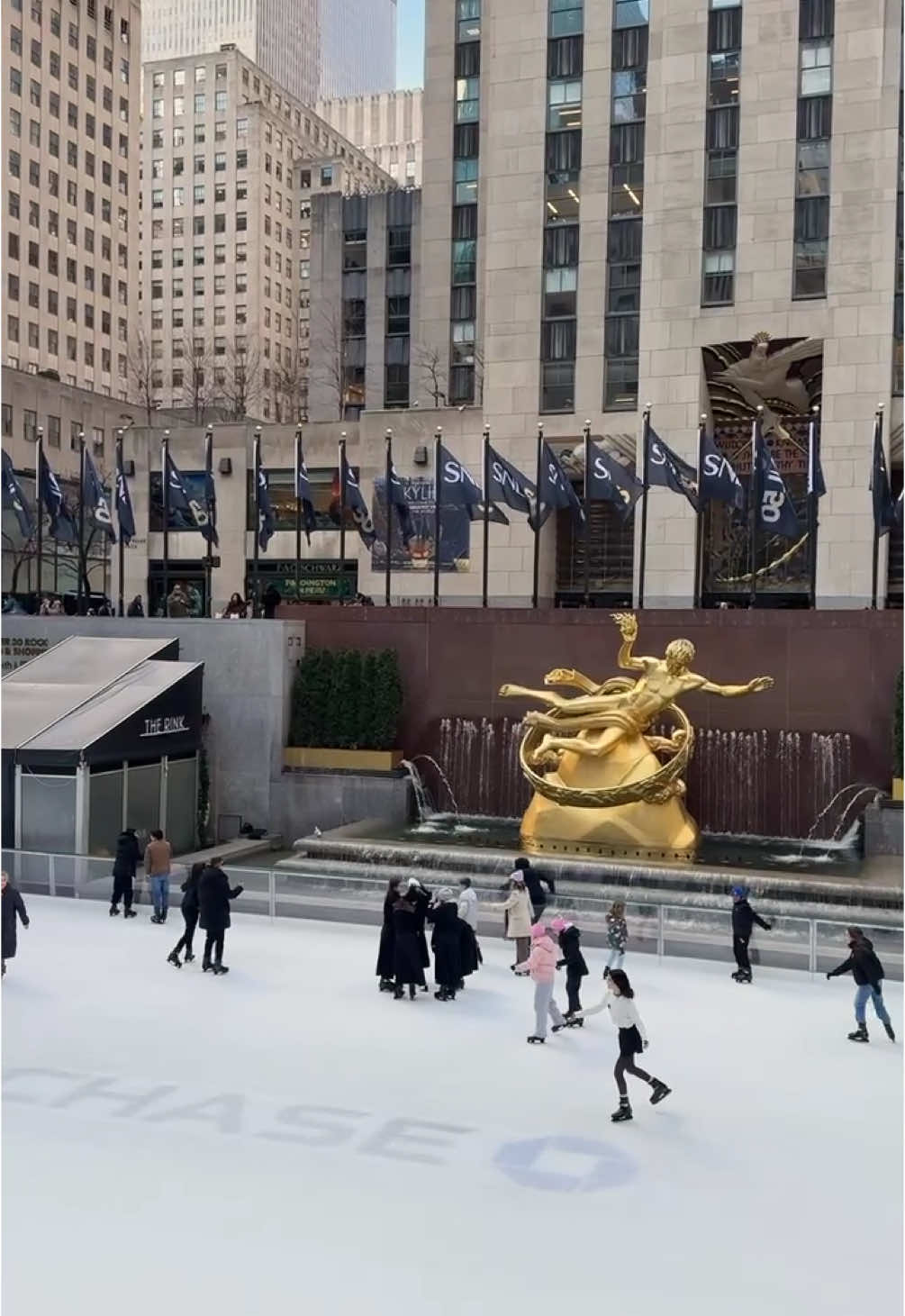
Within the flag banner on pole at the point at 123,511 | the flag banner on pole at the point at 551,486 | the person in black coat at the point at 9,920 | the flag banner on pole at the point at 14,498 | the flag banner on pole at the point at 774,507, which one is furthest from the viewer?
the flag banner on pole at the point at 123,511

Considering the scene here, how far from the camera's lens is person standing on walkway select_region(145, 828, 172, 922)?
54.4 ft

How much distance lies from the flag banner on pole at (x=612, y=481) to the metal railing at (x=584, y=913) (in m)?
10.3

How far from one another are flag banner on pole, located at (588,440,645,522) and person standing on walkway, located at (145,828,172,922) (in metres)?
12.3

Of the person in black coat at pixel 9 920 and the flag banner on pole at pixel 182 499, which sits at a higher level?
the flag banner on pole at pixel 182 499

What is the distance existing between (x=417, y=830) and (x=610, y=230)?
21.7 m

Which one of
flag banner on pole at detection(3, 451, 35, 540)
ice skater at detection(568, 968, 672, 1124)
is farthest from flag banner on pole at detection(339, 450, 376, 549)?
ice skater at detection(568, 968, 672, 1124)

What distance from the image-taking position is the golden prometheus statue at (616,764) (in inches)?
794

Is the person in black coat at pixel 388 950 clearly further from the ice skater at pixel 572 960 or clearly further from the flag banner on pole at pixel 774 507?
the flag banner on pole at pixel 774 507

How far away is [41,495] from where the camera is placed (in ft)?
91.5

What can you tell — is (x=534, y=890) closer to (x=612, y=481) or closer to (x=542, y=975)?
(x=542, y=975)

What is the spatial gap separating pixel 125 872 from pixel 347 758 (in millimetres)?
7804

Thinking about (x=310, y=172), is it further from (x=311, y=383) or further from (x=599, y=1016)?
(x=599, y=1016)

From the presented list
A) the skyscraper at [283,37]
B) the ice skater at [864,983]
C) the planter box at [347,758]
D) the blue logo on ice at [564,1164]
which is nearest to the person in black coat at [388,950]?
the blue logo on ice at [564,1164]

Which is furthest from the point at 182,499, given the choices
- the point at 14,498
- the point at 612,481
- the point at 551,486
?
the point at 612,481
